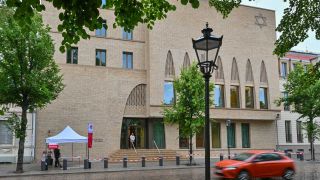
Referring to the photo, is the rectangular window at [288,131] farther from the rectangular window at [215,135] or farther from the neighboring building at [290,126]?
the rectangular window at [215,135]

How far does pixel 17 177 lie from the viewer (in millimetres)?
23219

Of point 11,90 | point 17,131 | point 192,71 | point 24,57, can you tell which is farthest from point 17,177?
point 192,71

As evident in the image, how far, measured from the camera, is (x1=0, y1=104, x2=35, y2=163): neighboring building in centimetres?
3428

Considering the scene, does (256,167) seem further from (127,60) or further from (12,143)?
(127,60)

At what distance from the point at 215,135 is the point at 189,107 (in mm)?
12240

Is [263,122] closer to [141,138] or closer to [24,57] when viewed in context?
[141,138]

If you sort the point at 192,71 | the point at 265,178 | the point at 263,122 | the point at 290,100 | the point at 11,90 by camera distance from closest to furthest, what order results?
the point at 265,178 < the point at 11,90 < the point at 192,71 < the point at 290,100 < the point at 263,122

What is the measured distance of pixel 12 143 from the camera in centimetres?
3481

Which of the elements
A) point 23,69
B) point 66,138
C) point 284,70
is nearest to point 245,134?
point 284,70

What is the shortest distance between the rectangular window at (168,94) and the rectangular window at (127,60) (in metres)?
4.02

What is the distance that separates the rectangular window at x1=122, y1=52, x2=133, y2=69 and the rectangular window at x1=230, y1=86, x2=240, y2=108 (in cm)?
1182

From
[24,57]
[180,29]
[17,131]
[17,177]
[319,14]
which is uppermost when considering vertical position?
[180,29]

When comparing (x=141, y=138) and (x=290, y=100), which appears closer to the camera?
(x=290, y=100)

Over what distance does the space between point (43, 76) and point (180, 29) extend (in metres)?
19.7
